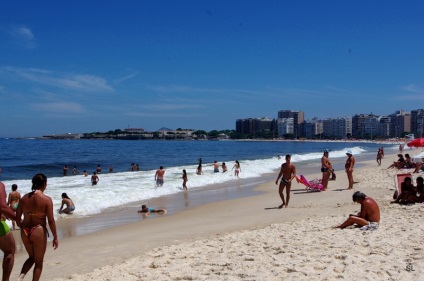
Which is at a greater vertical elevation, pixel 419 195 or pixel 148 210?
pixel 419 195

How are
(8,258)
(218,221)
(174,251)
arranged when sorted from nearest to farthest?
1. (8,258)
2. (174,251)
3. (218,221)

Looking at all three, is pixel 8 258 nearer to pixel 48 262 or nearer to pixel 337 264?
pixel 48 262

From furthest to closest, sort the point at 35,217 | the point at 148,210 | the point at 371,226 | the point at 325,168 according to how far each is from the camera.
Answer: the point at 325,168 < the point at 148,210 < the point at 371,226 < the point at 35,217

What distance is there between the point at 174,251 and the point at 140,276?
124 centimetres

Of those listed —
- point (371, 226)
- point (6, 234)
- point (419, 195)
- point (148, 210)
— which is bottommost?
point (148, 210)

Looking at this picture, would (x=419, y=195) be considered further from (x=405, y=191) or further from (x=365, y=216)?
(x=365, y=216)

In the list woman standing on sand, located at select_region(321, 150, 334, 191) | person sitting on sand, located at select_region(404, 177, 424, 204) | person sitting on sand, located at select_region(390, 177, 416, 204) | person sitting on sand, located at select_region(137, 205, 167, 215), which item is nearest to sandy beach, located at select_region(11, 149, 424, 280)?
person sitting on sand, located at select_region(390, 177, 416, 204)

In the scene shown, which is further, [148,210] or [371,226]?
[148,210]

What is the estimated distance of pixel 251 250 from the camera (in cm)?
623

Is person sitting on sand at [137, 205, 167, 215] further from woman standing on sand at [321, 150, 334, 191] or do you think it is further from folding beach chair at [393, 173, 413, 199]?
folding beach chair at [393, 173, 413, 199]

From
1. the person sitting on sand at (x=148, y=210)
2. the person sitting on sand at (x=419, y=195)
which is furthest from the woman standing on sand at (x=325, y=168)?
the person sitting on sand at (x=148, y=210)

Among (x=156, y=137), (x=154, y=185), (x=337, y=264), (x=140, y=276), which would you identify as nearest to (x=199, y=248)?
(x=140, y=276)

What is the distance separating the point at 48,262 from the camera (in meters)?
6.59

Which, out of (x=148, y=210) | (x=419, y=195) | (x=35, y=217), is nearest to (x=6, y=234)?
(x=35, y=217)
